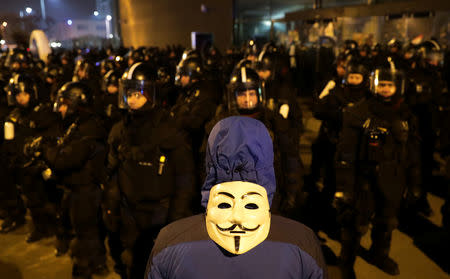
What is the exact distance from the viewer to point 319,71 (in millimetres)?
15344

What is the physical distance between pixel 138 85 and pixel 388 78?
8.40 feet

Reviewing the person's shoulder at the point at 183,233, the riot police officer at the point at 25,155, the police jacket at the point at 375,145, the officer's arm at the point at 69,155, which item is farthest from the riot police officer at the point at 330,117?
the person's shoulder at the point at 183,233

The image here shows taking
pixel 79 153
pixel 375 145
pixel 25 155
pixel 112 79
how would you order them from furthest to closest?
pixel 112 79 < pixel 25 155 < pixel 79 153 < pixel 375 145

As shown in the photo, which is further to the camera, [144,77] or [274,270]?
[144,77]

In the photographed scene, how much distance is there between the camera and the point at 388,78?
12.7ft

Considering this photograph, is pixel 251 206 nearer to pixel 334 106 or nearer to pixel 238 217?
pixel 238 217

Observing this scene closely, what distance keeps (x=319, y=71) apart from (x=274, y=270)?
14.8 m

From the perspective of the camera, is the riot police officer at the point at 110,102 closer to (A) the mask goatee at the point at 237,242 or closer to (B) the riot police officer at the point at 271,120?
(B) the riot police officer at the point at 271,120

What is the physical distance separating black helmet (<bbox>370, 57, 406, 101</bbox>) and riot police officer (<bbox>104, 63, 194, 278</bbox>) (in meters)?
2.13

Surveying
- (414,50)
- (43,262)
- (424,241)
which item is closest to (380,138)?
(424,241)

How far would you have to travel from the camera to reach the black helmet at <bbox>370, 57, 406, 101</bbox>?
3.89 meters

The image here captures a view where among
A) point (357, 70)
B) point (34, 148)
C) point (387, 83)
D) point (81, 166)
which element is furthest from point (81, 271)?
point (357, 70)

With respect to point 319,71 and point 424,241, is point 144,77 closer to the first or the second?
point 424,241

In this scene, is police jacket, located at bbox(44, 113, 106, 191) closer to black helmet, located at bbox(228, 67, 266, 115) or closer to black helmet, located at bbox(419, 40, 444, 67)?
black helmet, located at bbox(228, 67, 266, 115)
